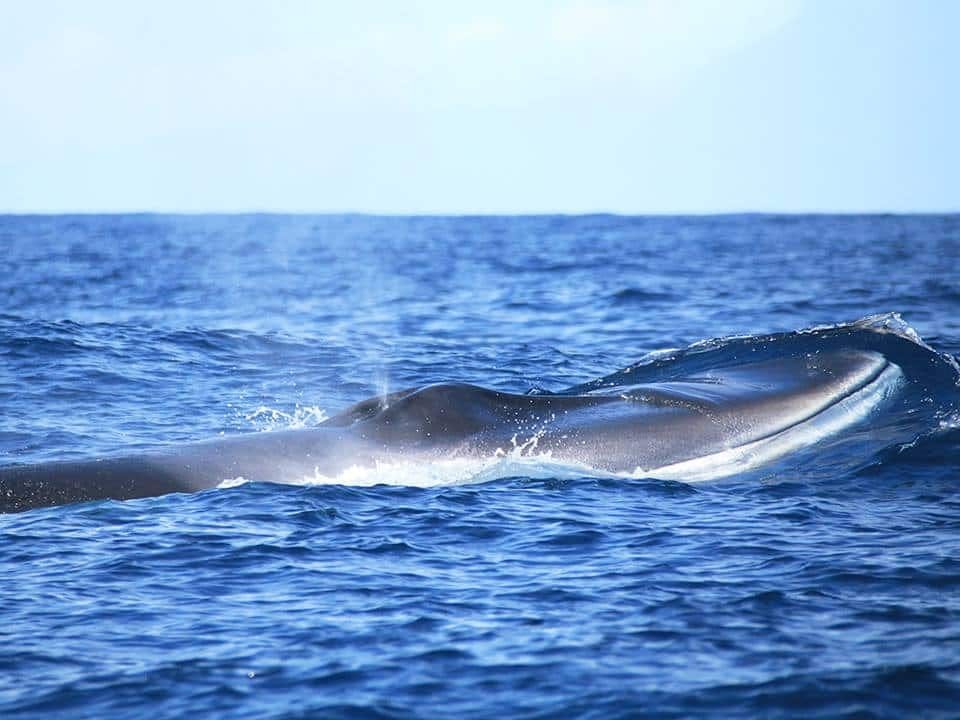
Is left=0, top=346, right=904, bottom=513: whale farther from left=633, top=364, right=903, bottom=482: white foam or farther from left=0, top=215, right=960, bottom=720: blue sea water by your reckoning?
left=0, top=215, right=960, bottom=720: blue sea water

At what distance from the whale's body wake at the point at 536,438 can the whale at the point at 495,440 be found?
0.01 m

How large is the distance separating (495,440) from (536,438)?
0.45 meters

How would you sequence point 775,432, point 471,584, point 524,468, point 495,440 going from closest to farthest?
point 471,584
point 524,468
point 495,440
point 775,432

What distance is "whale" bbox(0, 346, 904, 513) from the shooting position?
12.4 metres

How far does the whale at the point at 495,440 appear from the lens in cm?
1241

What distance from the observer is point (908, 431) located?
49.5 feet

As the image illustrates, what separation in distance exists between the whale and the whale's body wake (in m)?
0.01

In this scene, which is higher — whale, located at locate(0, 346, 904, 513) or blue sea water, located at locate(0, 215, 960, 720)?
whale, located at locate(0, 346, 904, 513)

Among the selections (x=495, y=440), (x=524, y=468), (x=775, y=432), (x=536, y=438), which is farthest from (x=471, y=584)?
(x=775, y=432)

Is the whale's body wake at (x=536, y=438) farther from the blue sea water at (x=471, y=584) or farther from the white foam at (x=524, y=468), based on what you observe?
the blue sea water at (x=471, y=584)

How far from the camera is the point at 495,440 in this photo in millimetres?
13461

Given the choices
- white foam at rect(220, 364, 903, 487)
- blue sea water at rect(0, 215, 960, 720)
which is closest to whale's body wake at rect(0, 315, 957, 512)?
white foam at rect(220, 364, 903, 487)

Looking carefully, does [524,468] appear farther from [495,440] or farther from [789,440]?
[789,440]

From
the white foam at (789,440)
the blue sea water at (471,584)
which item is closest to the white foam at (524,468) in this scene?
the white foam at (789,440)
